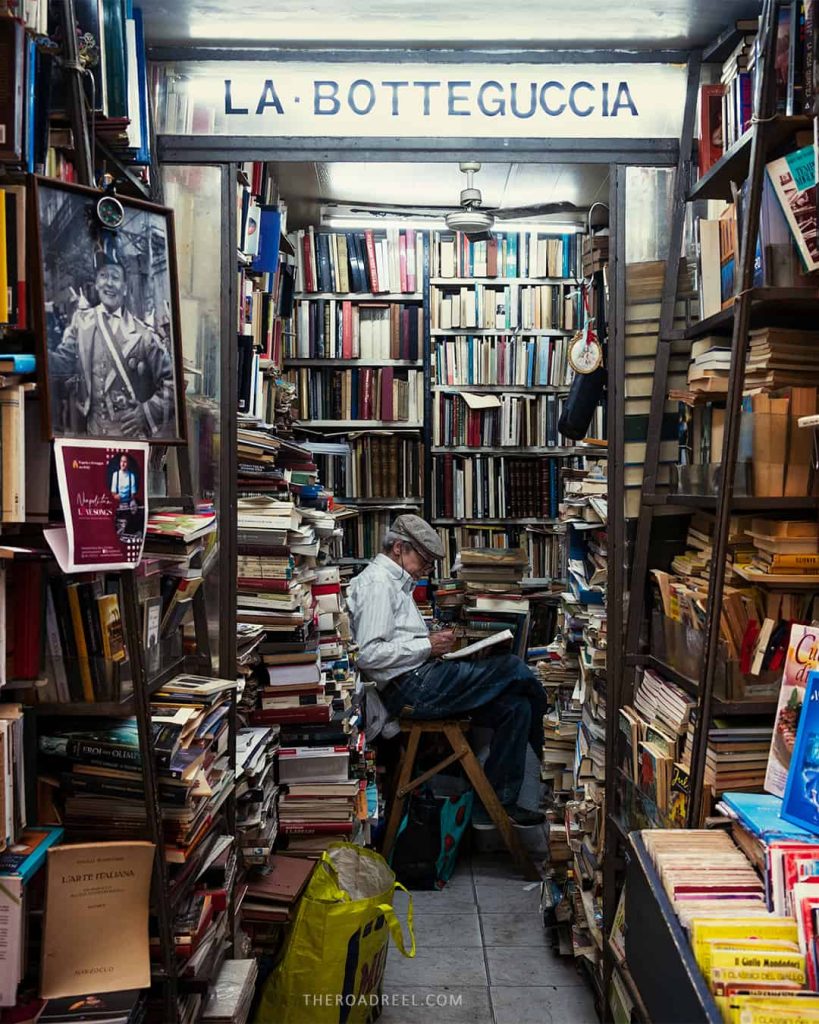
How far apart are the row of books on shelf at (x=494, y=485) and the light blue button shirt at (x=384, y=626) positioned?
4.39ft

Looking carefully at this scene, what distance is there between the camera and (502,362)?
5199 millimetres

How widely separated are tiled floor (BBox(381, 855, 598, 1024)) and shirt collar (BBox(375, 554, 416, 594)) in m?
1.18

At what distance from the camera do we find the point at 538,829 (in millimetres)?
4359

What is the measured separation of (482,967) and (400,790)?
828 millimetres

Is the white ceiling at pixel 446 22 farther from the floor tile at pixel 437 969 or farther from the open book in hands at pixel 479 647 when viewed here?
the floor tile at pixel 437 969

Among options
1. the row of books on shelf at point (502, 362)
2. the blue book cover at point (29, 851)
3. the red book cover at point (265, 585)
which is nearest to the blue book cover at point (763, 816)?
the blue book cover at point (29, 851)

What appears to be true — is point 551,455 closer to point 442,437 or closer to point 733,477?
point 442,437

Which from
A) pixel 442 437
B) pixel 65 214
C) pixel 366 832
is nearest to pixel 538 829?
pixel 366 832

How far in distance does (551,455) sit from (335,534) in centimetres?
192

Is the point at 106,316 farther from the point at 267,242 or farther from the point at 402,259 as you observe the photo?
the point at 402,259

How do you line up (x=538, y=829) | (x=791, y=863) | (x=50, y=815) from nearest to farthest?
(x=791, y=863)
(x=50, y=815)
(x=538, y=829)

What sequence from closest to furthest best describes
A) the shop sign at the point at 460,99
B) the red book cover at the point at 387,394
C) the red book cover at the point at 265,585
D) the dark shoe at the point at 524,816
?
the shop sign at the point at 460,99 < the red book cover at the point at 265,585 < the dark shoe at the point at 524,816 < the red book cover at the point at 387,394

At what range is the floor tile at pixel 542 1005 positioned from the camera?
2.86 meters

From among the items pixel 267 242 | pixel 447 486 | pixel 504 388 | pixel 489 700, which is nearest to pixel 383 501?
pixel 447 486
